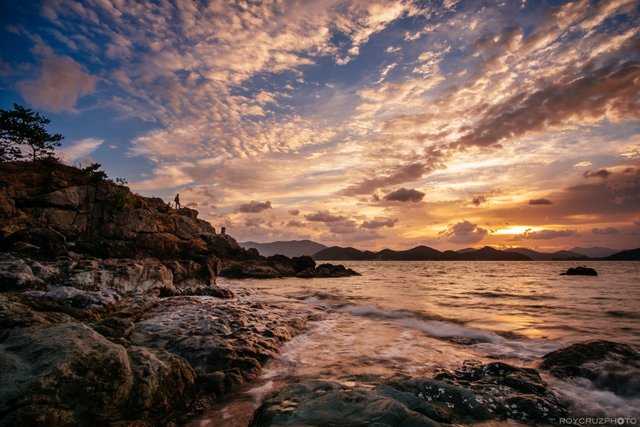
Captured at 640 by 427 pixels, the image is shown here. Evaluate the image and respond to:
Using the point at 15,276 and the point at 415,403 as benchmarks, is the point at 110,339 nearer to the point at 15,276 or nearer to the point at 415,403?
the point at 415,403

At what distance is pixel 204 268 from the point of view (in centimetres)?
2530

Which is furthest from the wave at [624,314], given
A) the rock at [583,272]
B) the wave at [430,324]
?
the rock at [583,272]

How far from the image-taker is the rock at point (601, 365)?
622cm

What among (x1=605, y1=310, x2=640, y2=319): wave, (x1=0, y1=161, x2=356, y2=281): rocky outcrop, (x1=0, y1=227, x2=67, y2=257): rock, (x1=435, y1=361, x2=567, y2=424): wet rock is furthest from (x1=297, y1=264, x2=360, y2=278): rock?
(x1=435, y1=361, x2=567, y2=424): wet rock

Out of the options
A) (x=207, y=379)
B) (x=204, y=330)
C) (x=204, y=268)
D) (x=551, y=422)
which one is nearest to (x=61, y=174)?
(x=204, y=268)

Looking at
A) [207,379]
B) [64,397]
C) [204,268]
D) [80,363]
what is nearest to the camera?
[64,397]

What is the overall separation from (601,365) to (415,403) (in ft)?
18.6

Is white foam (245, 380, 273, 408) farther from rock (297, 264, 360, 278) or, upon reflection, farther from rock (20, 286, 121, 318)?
rock (297, 264, 360, 278)

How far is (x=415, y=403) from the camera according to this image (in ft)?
13.7

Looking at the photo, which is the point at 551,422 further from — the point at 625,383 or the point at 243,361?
the point at 243,361

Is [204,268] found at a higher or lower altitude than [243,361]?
higher

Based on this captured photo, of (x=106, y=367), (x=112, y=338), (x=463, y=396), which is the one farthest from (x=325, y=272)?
(x=106, y=367)

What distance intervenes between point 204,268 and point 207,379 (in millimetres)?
20624

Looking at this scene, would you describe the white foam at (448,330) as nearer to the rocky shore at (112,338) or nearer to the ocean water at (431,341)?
the ocean water at (431,341)
